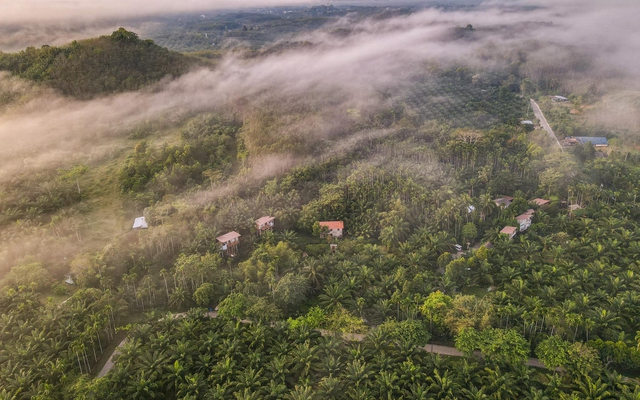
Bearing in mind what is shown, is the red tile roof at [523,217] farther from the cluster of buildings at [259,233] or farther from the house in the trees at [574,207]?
the cluster of buildings at [259,233]

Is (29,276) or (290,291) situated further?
(29,276)

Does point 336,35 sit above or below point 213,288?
above

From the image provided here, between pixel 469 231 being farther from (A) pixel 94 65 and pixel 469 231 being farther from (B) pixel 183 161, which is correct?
(A) pixel 94 65

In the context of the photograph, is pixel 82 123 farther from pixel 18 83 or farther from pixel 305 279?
pixel 305 279

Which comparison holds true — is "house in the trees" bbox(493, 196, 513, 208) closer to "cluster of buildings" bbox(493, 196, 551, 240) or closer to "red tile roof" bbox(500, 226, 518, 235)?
"cluster of buildings" bbox(493, 196, 551, 240)

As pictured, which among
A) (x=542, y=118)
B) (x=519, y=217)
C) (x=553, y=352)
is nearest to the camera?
(x=553, y=352)

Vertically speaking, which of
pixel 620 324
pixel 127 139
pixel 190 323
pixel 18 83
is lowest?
pixel 620 324

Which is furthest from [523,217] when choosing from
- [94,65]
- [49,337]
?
[94,65]

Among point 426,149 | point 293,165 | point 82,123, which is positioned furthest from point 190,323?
point 82,123
